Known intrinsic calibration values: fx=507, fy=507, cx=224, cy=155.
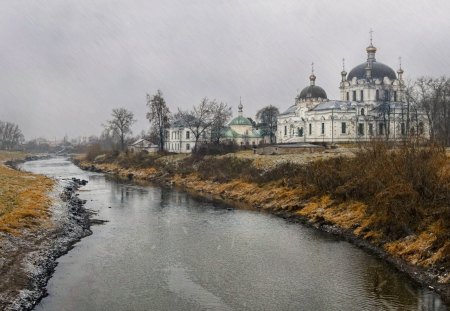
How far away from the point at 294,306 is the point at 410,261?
7.59 meters

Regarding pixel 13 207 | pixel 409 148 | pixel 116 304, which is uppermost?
pixel 409 148

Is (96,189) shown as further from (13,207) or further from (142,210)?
(13,207)

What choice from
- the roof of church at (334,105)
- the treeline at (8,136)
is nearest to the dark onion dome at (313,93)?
the roof of church at (334,105)

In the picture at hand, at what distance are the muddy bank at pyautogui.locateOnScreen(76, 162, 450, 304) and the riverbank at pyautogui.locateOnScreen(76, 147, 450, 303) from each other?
40mm

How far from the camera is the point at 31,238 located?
81.3 ft

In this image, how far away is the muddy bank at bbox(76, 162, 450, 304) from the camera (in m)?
20.4

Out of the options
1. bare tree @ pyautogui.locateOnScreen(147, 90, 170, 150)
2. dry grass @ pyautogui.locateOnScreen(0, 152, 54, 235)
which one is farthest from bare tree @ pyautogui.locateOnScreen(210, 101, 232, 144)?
dry grass @ pyautogui.locateOnScreen(0, 152, 54, 235)

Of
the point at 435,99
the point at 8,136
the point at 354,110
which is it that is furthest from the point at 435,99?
the point at 8,136

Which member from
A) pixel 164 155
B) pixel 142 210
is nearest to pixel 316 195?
pixel 142 210

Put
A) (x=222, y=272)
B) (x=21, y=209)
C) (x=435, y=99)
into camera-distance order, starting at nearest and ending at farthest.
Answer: (x=222, y=272) < (x=21, y=209) < (x=435, y=99)

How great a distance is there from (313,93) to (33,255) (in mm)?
78419

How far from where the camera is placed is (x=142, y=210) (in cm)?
3872

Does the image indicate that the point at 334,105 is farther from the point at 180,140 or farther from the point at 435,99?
the point at 180,140

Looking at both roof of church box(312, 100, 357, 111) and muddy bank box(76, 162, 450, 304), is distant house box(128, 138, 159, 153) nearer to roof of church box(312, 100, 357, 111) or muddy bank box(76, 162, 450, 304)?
muddy bank box(76, 162, 450, 304)
